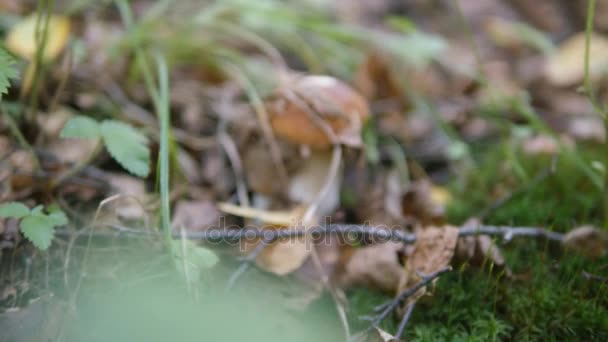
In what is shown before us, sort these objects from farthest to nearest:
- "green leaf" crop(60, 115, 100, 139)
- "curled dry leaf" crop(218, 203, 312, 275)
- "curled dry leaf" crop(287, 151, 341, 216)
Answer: "curled dry leaf" crop(287, 151, 341, 216) < "curled dry leaf" crop(218, 203, 312, 275) < "green leaf" crop(60, 115, 100, 139)

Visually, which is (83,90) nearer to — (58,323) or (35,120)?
(35,120)

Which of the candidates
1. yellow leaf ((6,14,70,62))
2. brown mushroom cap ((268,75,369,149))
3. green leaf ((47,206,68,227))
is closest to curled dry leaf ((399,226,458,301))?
brown mushroom cap ((268,75,369,149))

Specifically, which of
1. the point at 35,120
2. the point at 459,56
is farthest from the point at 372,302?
the point at 459,56

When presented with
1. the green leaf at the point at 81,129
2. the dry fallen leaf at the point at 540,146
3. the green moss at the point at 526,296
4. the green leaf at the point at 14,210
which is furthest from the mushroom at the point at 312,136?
the dry fallen leaf at the point at 540,146

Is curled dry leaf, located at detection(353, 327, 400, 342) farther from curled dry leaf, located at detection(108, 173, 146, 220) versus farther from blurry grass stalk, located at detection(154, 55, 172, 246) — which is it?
curled dry leaf, located at detection(108, 173, 146, 220)

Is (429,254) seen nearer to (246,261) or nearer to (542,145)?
(246,261)

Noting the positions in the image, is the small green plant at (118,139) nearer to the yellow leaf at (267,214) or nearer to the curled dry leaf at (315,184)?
the yellow leaf at (267,214)
